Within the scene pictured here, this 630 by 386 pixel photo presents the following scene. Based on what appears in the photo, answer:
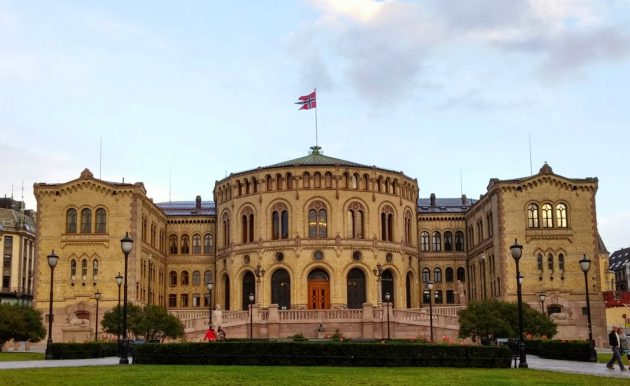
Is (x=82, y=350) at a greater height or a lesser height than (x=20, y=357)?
greater

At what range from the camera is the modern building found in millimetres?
67875

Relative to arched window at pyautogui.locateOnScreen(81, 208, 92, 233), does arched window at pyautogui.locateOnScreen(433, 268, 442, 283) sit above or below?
below

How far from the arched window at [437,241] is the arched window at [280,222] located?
1780cm

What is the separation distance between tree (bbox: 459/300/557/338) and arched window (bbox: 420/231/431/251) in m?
32.8

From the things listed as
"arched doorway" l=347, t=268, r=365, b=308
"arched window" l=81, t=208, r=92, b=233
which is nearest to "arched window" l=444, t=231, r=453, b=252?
"arched doorway" l=347, t=268, r=365, b=308

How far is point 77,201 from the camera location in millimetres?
70625

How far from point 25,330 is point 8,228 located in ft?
188

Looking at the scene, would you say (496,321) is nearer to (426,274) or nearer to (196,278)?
(426,274)

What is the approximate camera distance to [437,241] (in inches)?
3366

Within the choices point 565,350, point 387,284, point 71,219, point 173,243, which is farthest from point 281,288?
point 565,350

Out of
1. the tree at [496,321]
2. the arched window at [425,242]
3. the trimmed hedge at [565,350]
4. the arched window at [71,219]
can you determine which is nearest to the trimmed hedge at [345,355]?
the trimmed hedge at [565,350]

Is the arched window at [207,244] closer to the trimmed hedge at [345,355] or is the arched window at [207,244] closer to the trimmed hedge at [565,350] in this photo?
the trimmed hedge at [565,350]

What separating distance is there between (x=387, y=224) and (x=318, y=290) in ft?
30.8

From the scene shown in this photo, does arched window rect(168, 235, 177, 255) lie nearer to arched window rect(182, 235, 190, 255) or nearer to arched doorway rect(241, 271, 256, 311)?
arched window rect(182, 235, 190, 255)
